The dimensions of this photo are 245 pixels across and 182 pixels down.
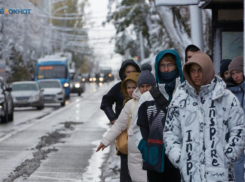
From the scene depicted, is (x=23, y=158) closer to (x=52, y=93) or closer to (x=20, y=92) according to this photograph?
(x=20, y=92)

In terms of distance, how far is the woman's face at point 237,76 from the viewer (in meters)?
6.93

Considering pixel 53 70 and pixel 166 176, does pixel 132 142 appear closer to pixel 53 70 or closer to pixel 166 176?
pixel 166 176

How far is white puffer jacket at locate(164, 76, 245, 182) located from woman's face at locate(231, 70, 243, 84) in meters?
2.36

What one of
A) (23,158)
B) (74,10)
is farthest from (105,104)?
(74,10)

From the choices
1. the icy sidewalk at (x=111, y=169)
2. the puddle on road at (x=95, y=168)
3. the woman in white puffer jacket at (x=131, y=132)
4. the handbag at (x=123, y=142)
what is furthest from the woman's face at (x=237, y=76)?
the puddle on road at (x=95, y=168)

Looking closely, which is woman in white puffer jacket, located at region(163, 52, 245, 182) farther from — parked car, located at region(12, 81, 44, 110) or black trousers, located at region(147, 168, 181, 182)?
parked car, located at region(12, 81, 44, 110)

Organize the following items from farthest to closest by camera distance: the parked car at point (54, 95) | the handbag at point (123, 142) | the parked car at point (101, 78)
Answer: the parked car at point (101, 78) → the parked car at point (54, 95) → the handbag at point (123, 142)

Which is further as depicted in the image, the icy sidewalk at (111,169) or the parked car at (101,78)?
the parked car at (101,78)

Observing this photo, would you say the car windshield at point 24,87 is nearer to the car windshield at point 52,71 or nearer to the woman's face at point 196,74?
the car windshield at point 52,71

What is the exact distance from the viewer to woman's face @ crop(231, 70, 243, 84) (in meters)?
6.93

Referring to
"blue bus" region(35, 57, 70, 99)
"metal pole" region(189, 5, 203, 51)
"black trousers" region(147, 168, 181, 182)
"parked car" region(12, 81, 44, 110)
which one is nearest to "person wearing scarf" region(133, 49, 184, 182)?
"black trousers" region(147, 168, 181, 182)

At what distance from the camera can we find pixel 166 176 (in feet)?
17.5

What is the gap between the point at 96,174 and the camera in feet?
34.1

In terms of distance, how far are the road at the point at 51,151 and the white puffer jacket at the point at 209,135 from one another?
5.40 m
